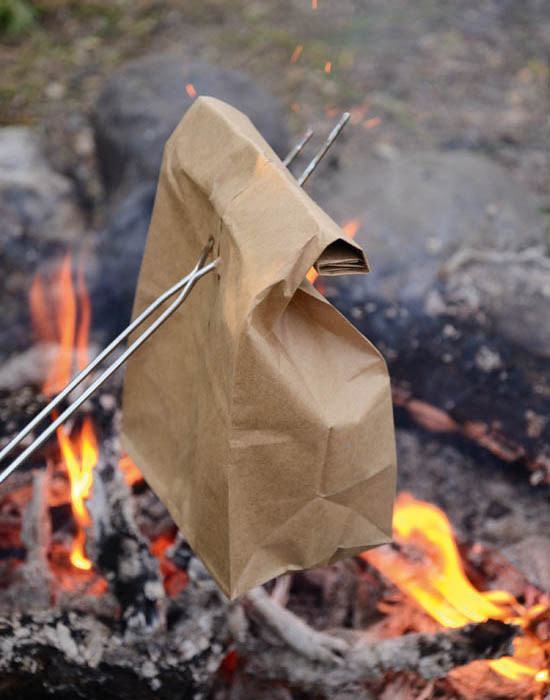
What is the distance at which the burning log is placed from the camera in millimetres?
1420

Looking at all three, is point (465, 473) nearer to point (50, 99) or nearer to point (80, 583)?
point (80, 583)

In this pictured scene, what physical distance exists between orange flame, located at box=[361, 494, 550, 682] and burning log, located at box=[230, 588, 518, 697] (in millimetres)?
49

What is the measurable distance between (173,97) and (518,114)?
189 cm

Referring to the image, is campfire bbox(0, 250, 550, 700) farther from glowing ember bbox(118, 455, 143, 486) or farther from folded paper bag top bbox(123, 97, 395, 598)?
folded paper bag top bbox(123, 97, 395, 598)

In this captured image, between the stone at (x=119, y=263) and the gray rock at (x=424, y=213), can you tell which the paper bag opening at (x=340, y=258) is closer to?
the gray rock at (x=424, y=213)

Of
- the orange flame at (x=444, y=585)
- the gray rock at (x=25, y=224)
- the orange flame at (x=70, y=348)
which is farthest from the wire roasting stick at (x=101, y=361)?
the gray rock at (x=25, y=224)

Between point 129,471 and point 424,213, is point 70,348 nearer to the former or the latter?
point 129,471

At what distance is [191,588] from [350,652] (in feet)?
1.21

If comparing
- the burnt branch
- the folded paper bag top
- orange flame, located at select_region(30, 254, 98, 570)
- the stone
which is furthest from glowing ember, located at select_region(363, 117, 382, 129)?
the burnt branch

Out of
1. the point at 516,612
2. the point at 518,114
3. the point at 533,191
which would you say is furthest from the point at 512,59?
the point at 516,612

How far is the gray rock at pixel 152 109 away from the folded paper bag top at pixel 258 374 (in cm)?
148

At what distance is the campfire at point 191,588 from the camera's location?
1413 millimetres

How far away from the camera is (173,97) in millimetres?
2711

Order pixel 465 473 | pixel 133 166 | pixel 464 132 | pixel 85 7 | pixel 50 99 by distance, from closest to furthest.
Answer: pixel 465 473, pixel 133 166, pixel 464 132, pixel 50 99, pixel 85 7
